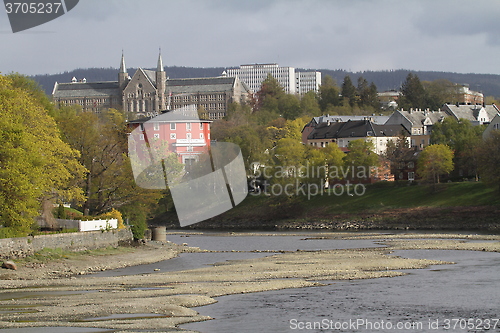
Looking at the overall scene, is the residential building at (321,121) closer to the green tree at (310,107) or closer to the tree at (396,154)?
the green tree at (310,107)

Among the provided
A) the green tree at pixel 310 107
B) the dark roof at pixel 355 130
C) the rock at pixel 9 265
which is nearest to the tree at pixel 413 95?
the green tree at pixel 310 107

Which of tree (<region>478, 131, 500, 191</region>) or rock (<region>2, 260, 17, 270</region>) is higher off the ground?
tree (<region>478, 131, 500, 191</region>)

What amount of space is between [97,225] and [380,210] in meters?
39.7

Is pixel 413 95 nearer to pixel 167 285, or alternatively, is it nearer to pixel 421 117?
pixel 421 117

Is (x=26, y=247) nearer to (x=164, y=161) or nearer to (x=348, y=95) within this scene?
(x=164, y=161)

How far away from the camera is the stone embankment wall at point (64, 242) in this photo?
34734mm

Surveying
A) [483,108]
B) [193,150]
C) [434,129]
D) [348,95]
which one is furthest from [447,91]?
[193,150]

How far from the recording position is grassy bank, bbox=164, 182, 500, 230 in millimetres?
70000

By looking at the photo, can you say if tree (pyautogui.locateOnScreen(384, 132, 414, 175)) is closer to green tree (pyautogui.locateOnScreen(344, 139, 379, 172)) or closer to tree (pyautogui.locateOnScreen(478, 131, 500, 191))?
green tree (pyautogui.locateOnScreen(344, 139, 379, 172))

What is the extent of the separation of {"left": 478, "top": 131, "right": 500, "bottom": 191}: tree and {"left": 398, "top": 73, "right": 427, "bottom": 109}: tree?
87716 mm

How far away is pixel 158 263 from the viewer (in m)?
40.8

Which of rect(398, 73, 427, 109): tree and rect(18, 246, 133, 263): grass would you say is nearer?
rect(18, 246, 133, 263): grass

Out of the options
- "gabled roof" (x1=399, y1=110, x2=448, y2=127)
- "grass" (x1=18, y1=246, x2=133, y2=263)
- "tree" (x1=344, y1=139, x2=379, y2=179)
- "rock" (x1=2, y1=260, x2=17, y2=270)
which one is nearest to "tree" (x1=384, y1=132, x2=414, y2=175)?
"tree" (x1=344, y1=139, x2=379, y2=179)

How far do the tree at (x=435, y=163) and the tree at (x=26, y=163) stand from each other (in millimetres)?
46417
